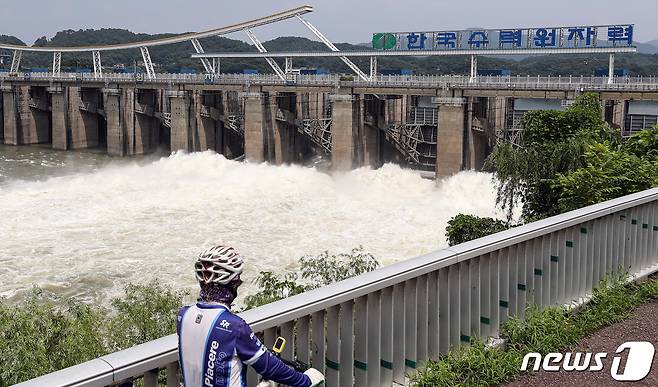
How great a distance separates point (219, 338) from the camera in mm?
3773

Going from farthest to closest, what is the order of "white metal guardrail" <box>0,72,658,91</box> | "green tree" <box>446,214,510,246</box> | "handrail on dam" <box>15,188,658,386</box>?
"white metal guardrail" <box>0,72,658,91</box>
"green tree" <box>446,214,510,246</box>
"handrail on dam" <box>15,188,658,386</box>

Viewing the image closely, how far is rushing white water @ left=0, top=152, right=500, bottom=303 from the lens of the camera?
26.7m

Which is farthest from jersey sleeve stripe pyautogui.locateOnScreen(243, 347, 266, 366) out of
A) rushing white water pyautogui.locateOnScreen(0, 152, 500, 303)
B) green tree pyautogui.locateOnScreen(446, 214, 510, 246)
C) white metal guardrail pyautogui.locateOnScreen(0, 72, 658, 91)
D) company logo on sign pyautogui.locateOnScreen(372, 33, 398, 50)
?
company logo on sign pyautogui.locateOnScreen(372, 33, 398, 50)

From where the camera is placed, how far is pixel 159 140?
62531mm

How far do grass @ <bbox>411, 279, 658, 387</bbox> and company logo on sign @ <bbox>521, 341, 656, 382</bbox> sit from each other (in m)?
0.12

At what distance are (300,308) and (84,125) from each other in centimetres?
6419

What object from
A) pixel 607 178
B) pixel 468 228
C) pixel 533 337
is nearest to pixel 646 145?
pixel 607 178

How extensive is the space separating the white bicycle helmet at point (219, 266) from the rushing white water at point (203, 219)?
20.2m

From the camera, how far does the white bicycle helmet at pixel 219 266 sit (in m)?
3.79

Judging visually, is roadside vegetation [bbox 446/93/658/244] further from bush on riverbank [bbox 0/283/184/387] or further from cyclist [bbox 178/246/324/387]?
cyclist [bbox 178/246/324/387]

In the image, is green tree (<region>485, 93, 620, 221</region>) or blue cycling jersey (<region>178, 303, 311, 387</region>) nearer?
blue cycling jersey (<region>178, 303, 311, 387</region>)

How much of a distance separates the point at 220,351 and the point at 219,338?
0.07 m


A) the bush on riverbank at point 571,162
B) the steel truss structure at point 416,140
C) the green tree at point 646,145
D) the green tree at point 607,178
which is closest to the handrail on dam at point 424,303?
the green tree at point 607,178

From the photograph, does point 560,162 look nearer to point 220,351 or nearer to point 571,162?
point 571,162
